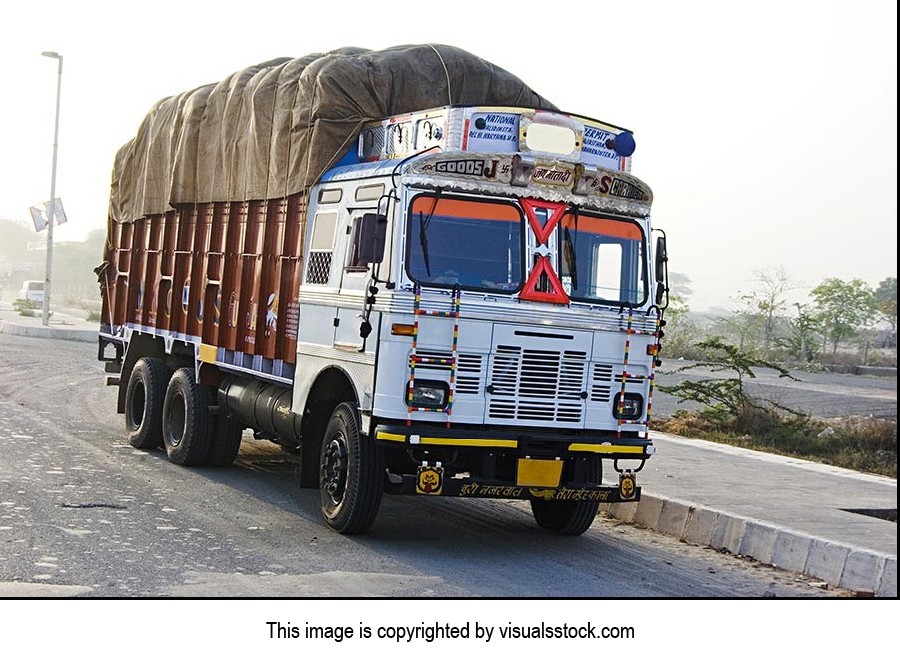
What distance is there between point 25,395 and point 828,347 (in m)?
37.3

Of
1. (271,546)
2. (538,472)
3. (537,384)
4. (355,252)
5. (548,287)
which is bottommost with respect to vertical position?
(271,546)

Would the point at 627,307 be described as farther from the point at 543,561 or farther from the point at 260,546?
the point at 260,546

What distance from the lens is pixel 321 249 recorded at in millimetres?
9977

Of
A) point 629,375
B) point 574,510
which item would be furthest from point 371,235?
point 574,510

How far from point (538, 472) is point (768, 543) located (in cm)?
205

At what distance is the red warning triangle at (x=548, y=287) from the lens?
29.0ft

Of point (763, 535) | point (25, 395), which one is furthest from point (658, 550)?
point (25, 395)

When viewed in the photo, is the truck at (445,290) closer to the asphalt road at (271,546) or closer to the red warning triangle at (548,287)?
the red warning triangle at (548,287)

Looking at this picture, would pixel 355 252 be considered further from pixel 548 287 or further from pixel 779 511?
pixel 779 511

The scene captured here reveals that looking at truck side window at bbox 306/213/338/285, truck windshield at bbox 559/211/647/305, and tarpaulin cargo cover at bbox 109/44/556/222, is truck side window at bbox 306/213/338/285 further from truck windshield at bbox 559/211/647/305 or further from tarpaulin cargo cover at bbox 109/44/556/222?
truck windshield at bbox 559/211/647/305

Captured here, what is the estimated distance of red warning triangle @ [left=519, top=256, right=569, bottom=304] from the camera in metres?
8.85

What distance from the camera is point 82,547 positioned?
8.07m

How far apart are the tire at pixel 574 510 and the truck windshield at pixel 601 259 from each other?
1287 millimetres

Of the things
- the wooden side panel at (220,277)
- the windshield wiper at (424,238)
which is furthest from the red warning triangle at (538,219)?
the wooden side panel at (220,277)
